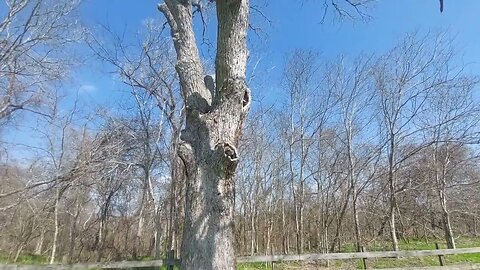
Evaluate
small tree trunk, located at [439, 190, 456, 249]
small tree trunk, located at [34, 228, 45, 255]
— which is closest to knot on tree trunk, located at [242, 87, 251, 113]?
small tree trunk, located at [439, 190, 456, 249]

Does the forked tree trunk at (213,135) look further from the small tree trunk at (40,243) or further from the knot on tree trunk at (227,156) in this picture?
the small tree trunk at (40,243)

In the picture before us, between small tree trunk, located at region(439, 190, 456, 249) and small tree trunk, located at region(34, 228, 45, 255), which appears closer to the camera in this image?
small tree trunk, located at region(439, 190, 456, 249)

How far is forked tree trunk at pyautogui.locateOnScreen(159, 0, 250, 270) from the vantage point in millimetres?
3250

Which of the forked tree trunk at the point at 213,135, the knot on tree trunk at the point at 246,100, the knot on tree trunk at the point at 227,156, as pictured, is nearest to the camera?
the forked tree trunk at the point at 213,135

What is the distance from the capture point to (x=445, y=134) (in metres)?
17.2

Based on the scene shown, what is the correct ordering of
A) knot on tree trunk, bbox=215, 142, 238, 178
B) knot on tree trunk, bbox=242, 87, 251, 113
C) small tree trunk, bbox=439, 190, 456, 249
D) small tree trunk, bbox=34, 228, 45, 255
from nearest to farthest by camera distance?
knot on tree trunk, bbox=215, 142, 238, 178 < knot on tree trunk, bbox=242, 87, 251, 113 < small tree trunk, bbox=439, 190, 456, 249 < small tree trunk, bbox=34, 228, 45, 255

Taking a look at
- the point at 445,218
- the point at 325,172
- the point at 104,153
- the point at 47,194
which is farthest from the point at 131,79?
A: the point at 445,218

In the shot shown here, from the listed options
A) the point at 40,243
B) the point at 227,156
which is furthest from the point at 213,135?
the point at 40,243

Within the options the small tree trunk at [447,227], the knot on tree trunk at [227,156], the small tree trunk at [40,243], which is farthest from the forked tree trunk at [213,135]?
the small tree trunk at [40,243]

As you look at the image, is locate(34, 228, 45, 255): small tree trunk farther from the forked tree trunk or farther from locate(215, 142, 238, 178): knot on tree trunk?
locate(215, 142, 238, 178): knot on tree trunk

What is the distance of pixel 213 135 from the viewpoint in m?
3.61

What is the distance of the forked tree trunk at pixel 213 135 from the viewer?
3250mm

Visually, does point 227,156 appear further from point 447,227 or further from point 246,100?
point 447,227

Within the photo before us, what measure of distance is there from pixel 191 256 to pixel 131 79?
16546 mm
